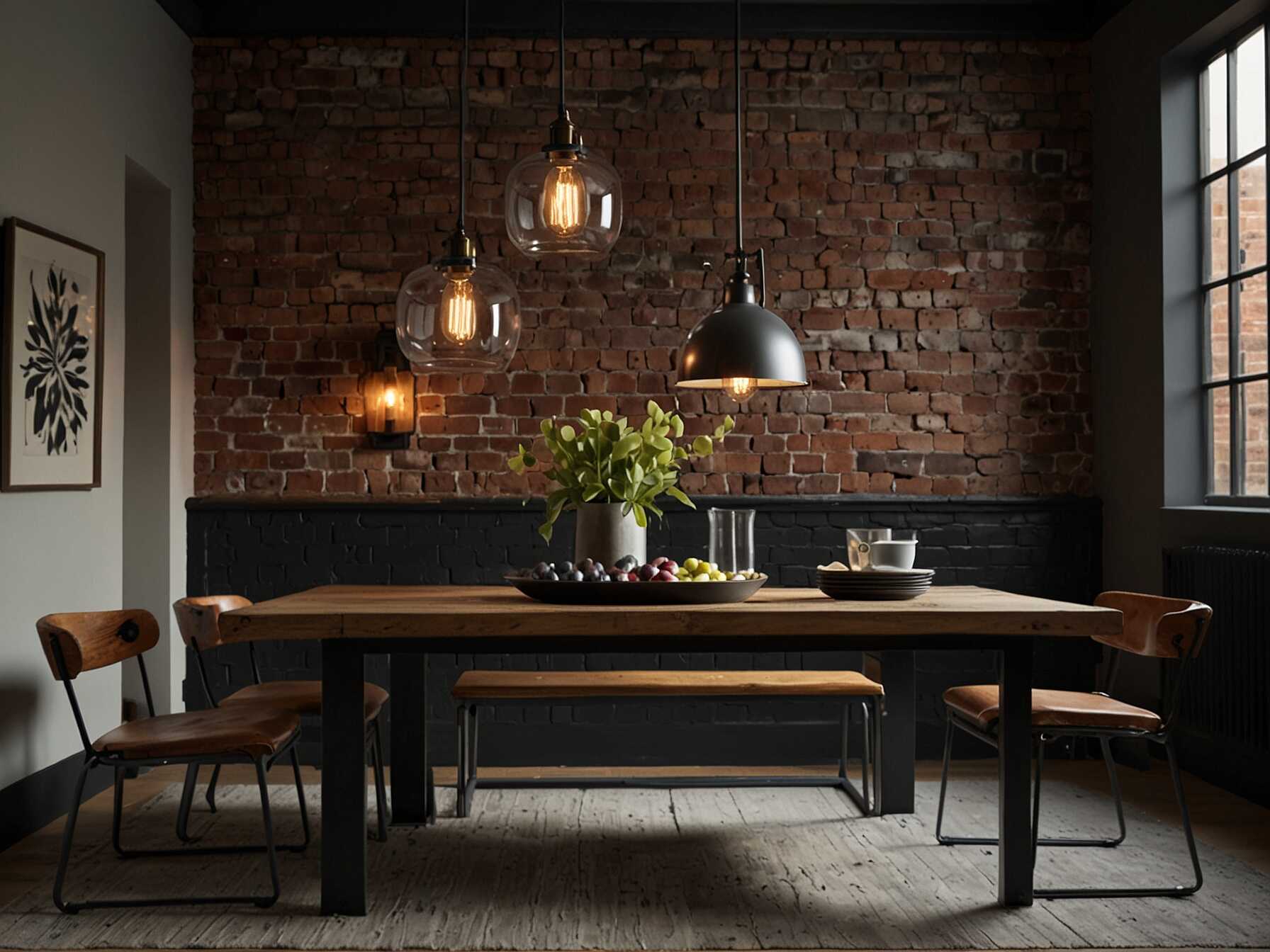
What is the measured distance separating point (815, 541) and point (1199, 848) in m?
2.05

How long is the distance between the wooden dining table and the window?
5.73 ft

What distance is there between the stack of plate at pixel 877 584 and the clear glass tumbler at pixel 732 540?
24 cm

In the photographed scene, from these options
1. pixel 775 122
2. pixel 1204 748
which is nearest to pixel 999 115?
pixel 775 122

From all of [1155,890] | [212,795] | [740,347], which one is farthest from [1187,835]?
[212,795]

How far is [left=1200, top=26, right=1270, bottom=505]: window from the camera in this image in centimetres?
448

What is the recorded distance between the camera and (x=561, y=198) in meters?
3.11

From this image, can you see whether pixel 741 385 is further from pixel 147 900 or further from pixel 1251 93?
pixel 1251 93

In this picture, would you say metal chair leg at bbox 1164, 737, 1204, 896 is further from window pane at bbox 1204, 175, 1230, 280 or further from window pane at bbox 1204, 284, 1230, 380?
window pane at bbox 1204, 175, 1230, 280

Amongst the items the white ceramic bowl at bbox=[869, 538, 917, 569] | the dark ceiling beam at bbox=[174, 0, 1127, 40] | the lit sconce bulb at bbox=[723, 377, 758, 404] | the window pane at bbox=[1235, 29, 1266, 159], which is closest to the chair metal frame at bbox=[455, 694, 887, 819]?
the white ceramic bowl at bbox=[869, 538, 917, 569]

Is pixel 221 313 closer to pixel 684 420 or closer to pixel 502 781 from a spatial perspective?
pixel 684 420

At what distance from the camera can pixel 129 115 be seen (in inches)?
185

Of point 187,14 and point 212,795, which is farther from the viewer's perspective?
point 187,14

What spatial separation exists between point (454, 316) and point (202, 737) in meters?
1.32

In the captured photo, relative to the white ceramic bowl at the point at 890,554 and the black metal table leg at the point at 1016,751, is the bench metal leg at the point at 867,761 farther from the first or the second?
the black metal table leg at the point at 1016,751
